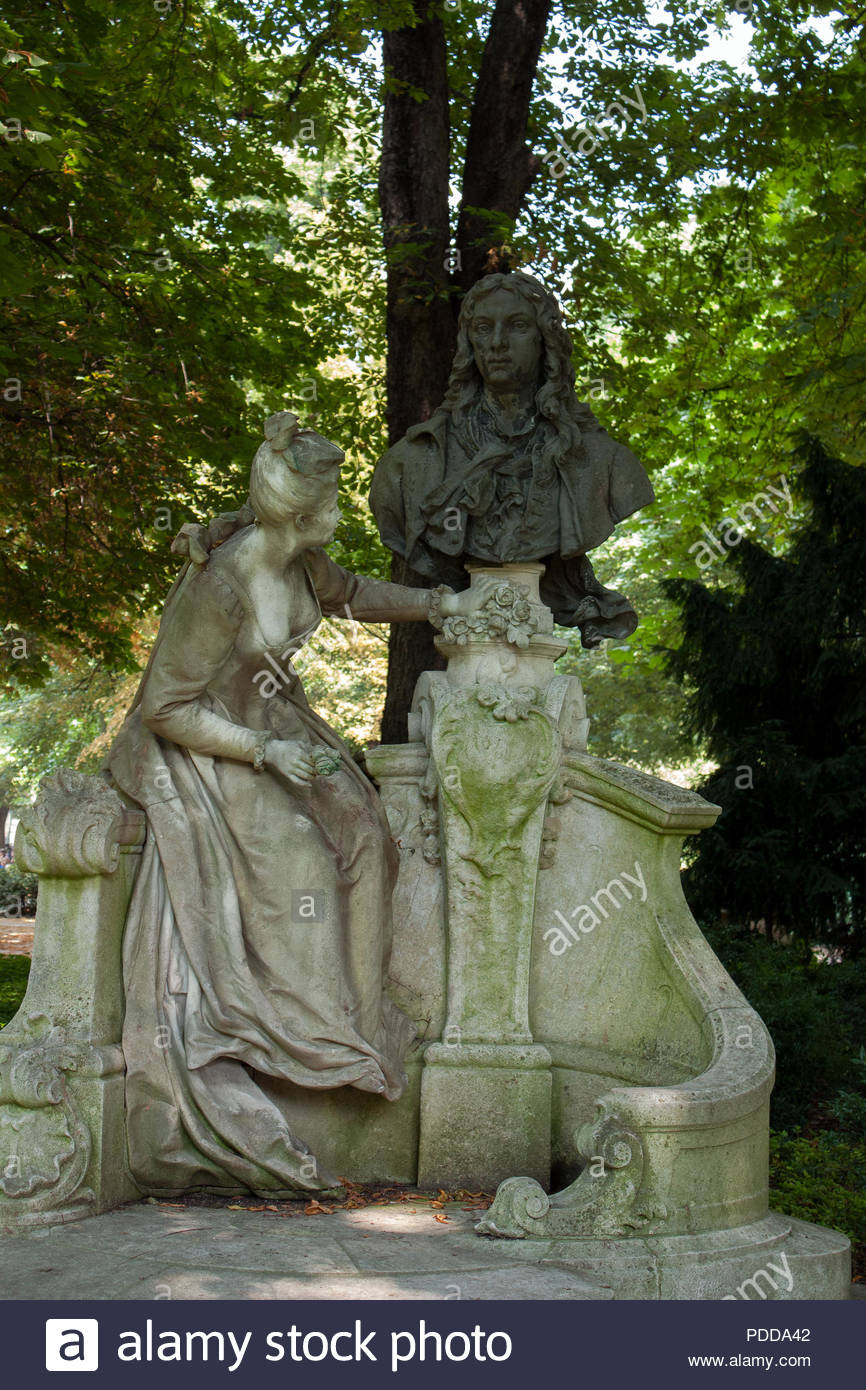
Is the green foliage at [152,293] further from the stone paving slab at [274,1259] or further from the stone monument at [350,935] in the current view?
the stone paving slab at [274,1259]

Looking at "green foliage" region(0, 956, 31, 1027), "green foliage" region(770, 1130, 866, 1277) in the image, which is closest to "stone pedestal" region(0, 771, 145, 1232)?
"green foliage" region(770, 1130, 866, 1277)

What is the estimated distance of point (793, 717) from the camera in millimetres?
10352

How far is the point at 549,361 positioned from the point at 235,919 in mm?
2398

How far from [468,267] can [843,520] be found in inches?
119

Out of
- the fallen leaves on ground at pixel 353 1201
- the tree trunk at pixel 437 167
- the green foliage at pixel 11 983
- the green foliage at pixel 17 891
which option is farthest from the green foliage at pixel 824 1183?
the green foliage at pixel 17 891

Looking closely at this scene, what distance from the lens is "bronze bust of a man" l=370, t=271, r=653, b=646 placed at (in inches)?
217

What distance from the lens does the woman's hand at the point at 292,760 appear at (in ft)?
15.8

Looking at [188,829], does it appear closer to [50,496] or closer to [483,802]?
[483,802]

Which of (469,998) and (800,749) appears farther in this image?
(800,749)

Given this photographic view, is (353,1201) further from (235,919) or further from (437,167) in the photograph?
(437,167)

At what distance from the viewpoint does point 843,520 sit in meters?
10.1

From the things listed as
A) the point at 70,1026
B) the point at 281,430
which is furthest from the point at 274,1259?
the point at 281,430
